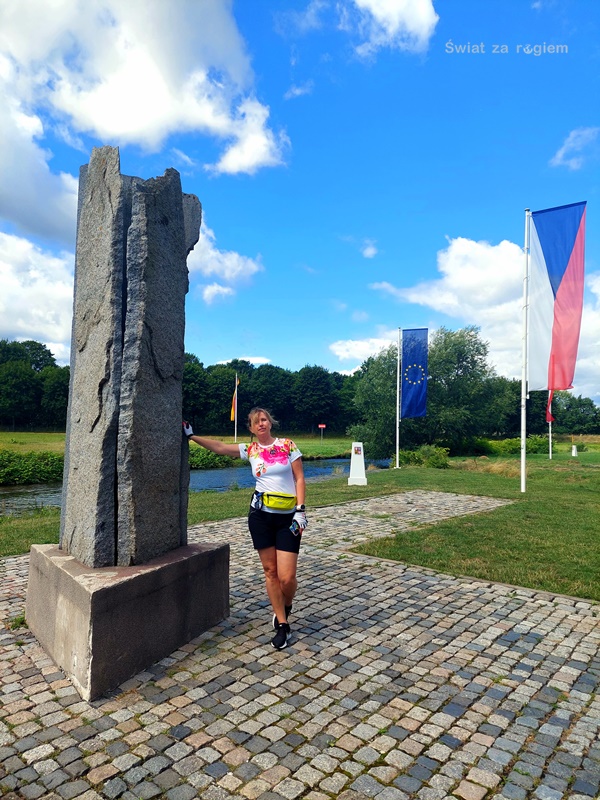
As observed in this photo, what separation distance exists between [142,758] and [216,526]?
699cm

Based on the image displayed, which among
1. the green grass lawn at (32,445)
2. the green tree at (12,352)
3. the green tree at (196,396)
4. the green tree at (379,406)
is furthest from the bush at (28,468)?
the green tree at (12,352)

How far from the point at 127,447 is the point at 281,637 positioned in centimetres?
193

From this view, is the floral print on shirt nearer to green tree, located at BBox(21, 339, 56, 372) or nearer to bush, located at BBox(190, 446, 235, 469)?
bush, located at BBox(190, 446, 235, 469)

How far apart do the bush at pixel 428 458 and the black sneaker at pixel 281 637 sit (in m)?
22.3

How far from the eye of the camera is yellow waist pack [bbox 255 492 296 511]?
4430 millimetres

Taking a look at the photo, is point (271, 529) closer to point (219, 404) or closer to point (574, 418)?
point (219, 404)

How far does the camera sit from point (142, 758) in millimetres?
2967

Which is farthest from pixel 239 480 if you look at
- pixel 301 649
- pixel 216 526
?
pixel 301 649

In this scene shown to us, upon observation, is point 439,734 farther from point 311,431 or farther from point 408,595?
point 311,431

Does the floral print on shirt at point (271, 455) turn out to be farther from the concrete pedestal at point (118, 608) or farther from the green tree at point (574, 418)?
the green tree at point (574, 418)

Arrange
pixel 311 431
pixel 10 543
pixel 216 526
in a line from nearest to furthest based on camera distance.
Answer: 1. pixel 10 543
2. pixel 216 526
3. pixel 311 431

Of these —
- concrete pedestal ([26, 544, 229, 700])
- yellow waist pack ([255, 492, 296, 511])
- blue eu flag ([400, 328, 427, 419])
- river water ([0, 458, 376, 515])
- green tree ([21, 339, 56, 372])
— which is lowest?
river water ([0, 458, 376, 515])

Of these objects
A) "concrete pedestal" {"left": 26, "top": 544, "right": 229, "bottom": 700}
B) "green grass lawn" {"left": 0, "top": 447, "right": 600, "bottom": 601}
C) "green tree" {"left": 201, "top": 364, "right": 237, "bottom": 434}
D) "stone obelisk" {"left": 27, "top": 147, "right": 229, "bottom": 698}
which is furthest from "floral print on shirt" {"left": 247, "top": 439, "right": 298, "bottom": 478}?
"green tree" {"left": 201, "top": 364, "right": 237, "bottom": 434}

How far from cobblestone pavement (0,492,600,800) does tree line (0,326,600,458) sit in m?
34.0
